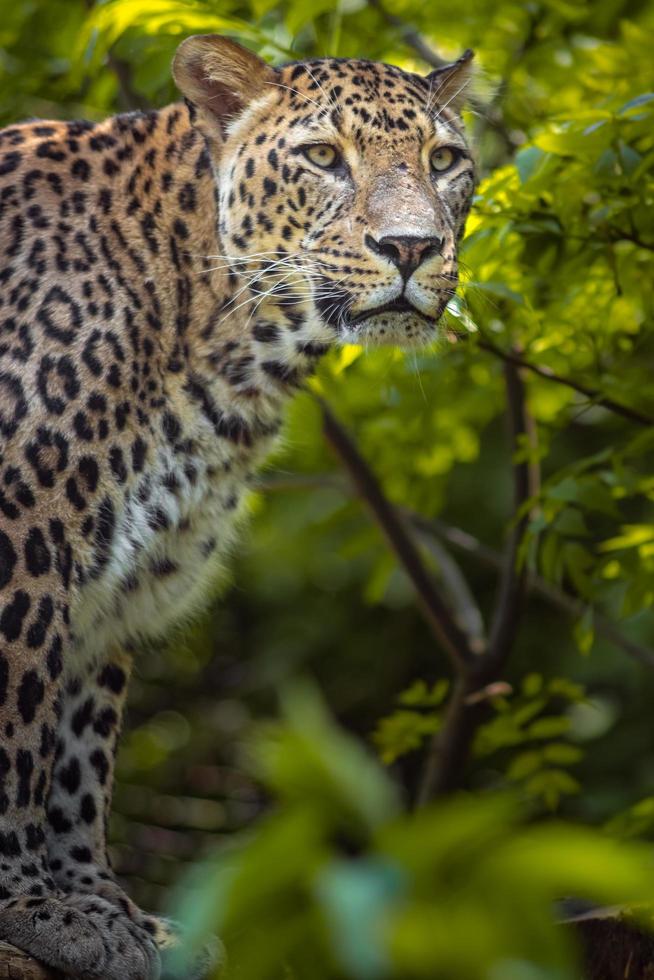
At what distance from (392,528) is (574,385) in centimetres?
179

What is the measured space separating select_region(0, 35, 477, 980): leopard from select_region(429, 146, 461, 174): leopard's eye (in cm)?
2

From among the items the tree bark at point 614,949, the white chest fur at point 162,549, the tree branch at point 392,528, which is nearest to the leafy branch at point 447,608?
the tree branch at point 392,528

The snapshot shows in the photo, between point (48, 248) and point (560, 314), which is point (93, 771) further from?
point (560, 314)

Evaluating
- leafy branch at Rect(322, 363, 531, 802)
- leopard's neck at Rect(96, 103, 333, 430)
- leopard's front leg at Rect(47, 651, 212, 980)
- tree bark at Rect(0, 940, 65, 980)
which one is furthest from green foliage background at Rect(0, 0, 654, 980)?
tree bark at Rect(0, 940, 65, 980)

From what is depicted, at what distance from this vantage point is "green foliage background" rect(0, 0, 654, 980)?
5.60ft

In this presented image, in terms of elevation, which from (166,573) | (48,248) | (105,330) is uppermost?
(48,248)

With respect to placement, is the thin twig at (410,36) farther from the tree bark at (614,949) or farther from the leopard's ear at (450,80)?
the tree bark at (614,949)

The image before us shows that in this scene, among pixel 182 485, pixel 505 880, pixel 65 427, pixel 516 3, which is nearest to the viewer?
pixel 505 880

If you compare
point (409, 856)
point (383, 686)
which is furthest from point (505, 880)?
point (383, 686)

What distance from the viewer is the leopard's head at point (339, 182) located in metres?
5.27

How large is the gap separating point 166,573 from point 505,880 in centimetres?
435

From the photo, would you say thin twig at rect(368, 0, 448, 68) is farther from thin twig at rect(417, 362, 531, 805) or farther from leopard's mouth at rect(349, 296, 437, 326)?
leopard's mouth at rect(349, 296, 437, 326)

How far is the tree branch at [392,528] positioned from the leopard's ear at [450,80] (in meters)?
1.78

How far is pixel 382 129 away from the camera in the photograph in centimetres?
553
